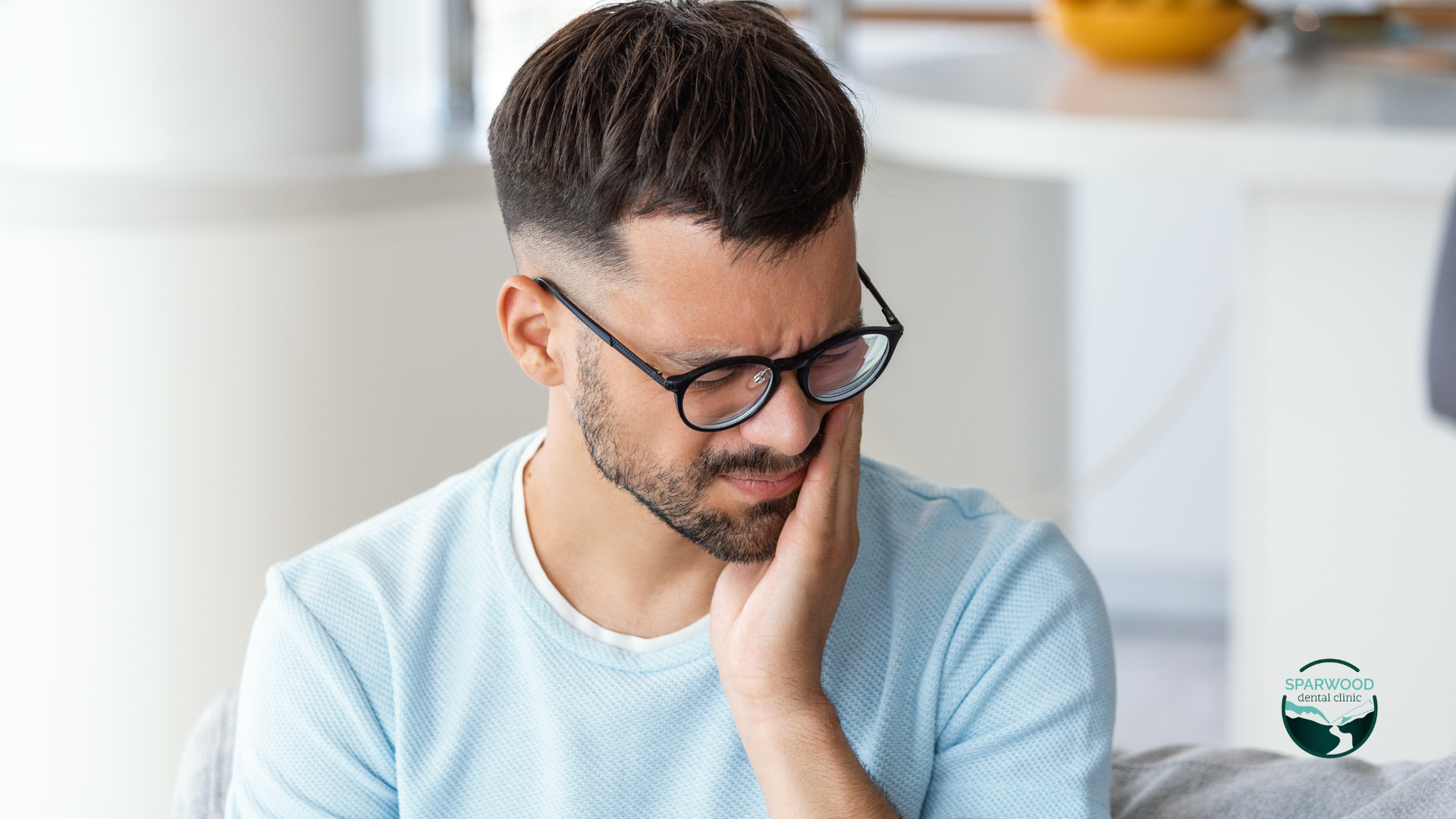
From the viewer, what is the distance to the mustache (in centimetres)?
97

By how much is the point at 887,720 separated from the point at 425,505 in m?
0.35

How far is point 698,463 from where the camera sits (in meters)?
0.97

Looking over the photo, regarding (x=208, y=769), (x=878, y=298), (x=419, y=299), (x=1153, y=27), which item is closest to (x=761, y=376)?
(x=878, y=298)

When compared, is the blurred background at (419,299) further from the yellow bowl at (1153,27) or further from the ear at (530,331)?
the ear at (530,331)

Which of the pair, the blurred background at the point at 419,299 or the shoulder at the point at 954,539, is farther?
the blurred background at the point at 419,299

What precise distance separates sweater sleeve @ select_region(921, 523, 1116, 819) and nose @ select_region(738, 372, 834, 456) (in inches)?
7.0

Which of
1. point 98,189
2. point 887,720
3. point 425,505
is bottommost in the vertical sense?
point 887,720

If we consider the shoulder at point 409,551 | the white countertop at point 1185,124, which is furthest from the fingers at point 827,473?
the white countertop at point 1185,124

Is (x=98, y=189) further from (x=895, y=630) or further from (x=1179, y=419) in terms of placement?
(x=1179, y=419)

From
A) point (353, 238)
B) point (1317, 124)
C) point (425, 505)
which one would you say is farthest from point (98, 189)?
point (1317, 124)

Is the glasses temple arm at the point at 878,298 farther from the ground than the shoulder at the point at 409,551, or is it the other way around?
the glasses temple arm at the point at 878,298

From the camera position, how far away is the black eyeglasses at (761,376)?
3.04ft

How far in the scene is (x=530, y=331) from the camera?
3.41ft

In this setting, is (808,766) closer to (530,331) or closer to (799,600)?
(799,600)
